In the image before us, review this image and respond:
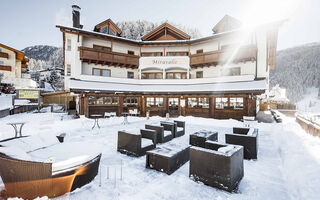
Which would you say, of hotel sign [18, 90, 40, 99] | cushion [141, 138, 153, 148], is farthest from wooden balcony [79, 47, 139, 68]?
cushion [141, 138, 153, 148]

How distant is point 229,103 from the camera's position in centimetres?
1365

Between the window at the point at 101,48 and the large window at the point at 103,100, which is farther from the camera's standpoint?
the window at the point at 101,48

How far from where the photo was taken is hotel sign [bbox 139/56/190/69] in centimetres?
1570

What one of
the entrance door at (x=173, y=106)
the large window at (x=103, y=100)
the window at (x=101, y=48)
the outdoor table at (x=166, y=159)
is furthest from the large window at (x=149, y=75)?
the outdoor table at (x=166, y=159)

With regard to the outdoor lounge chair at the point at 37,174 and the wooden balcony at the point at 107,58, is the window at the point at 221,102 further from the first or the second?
the outdoor lounge chair at the point at 37,174

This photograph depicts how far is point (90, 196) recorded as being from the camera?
111 inches

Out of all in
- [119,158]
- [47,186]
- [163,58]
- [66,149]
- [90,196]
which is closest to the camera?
[47,186]

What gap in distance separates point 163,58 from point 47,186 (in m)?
14.9

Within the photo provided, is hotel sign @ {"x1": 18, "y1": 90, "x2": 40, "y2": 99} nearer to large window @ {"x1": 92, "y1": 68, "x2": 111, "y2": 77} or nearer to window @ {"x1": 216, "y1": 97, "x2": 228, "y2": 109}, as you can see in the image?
large window @ {"x1": 92, "y1": 68, "x2": 111, "y2": 77}

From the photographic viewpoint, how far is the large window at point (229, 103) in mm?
13258

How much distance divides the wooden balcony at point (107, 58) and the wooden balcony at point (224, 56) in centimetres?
641

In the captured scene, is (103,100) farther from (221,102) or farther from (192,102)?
(221,102)

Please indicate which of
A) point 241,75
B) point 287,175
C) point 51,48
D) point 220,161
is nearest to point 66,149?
point 220,161

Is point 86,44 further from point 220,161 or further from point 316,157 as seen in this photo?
point 316,157
